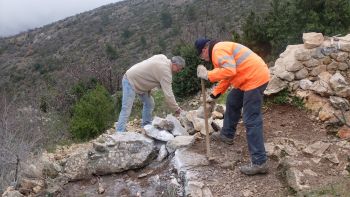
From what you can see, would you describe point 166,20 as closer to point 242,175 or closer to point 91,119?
point 91,119

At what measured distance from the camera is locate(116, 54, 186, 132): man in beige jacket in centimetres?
621

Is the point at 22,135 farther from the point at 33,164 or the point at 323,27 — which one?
the point at 323,27

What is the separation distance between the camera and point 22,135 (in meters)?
11.1

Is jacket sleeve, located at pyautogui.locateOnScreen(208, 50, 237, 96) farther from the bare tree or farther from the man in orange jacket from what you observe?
the bare tree

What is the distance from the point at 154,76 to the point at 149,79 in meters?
0.14

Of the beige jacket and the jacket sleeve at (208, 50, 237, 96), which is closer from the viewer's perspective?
the jacket sleeve at (208, 50, 237, 96)

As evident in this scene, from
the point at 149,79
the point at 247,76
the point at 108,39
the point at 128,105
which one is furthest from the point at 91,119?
the point at 108,39

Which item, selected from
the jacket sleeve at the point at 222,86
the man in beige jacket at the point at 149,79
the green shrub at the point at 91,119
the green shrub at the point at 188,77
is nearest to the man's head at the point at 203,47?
the jacket sleeve at the point at 222,86

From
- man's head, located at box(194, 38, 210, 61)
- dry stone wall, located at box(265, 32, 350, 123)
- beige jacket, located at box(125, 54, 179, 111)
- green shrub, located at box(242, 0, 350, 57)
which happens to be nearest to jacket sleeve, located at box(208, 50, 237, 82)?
man's head, located at box(194, 38, 210, 61)

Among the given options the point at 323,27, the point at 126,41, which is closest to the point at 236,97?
the point at 323,27

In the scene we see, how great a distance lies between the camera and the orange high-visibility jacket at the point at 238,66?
5082 millimetres

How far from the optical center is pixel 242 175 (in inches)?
215

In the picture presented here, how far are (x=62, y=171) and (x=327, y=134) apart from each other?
149 inches

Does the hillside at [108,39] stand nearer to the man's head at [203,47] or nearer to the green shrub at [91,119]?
the green shrub at [91,119]
